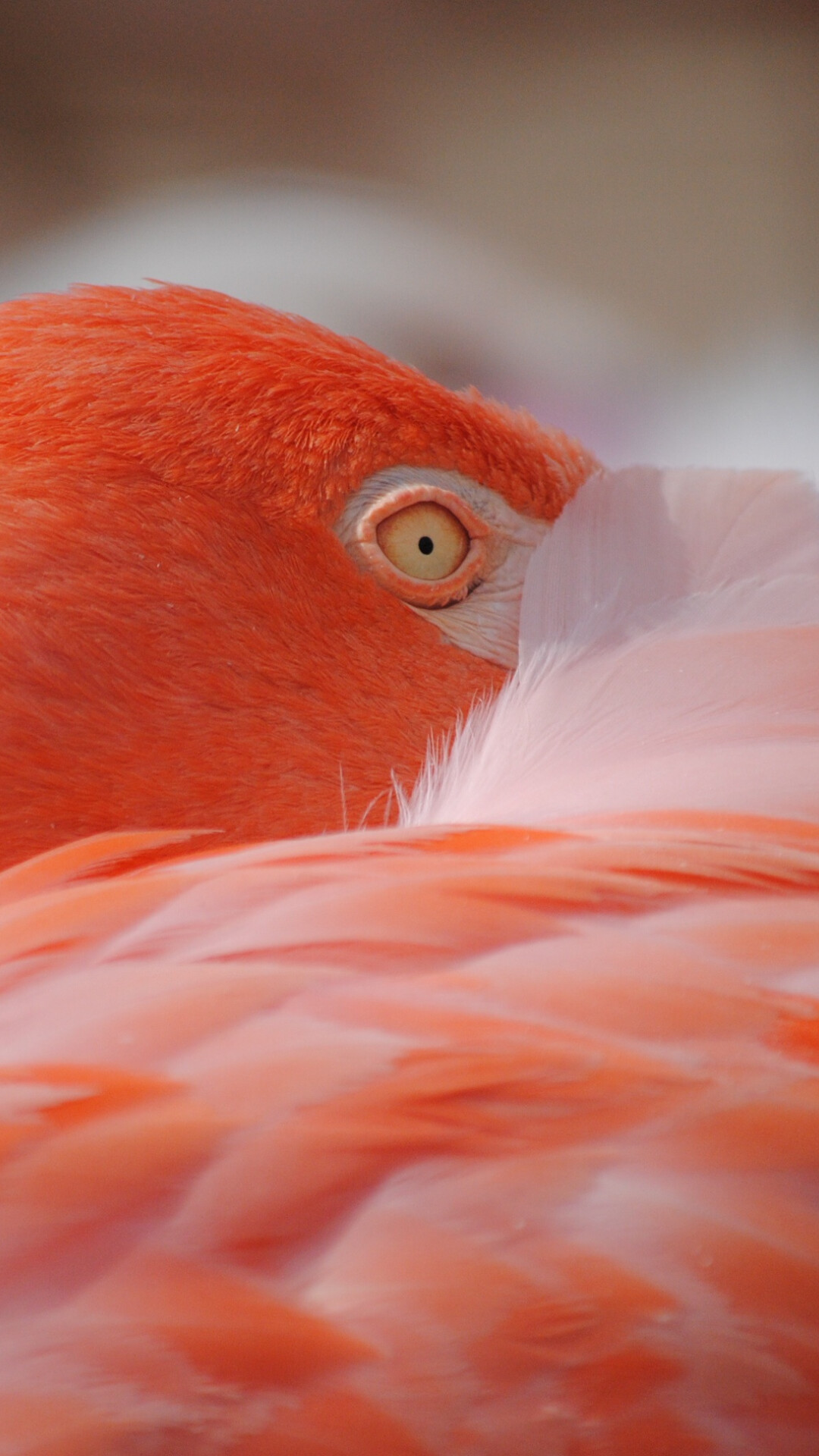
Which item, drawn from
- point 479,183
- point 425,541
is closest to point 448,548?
point 425,541

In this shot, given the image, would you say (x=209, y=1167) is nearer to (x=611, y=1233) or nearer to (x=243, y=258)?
(x=611, y=1233)

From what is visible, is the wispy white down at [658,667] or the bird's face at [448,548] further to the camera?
the bird's face at [448,548]

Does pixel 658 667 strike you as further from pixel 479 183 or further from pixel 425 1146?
pixel 479 183

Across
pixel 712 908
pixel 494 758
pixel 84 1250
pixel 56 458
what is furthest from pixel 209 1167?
pixel 56 458

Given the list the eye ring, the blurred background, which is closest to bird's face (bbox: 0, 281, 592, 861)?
the eye ring

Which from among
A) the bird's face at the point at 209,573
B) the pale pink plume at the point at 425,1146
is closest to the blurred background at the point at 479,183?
the bird's face at the point at 209,573

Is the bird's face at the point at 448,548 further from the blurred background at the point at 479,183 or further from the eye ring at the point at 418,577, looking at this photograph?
the blurred background at the point at 479,183

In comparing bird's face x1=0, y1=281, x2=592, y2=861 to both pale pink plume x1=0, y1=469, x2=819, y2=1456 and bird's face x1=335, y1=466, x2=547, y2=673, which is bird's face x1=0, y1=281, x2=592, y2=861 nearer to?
bird's face x1=335, y1=466, x2=547, y2=673
